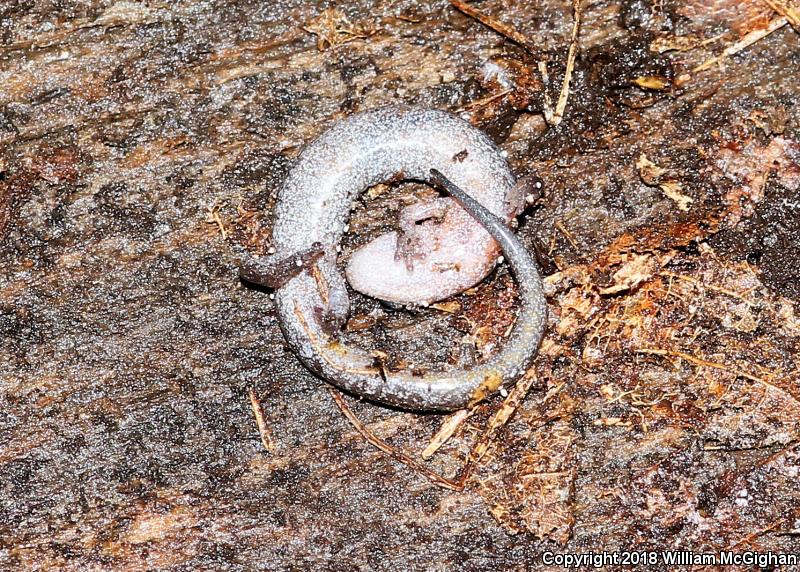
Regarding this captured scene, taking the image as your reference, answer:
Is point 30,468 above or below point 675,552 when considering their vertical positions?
above

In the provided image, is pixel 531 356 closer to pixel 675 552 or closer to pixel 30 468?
pixel 675 552

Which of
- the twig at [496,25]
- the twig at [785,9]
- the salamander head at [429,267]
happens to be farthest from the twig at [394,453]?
the twig at [785,9]

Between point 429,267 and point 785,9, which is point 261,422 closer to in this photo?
point 429,267

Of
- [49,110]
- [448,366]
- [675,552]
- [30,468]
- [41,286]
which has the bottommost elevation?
[675,552]

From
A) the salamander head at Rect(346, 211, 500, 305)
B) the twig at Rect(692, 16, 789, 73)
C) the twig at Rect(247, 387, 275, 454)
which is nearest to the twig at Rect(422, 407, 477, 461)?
the salamander head at Rect(346, 211, 500, 305)

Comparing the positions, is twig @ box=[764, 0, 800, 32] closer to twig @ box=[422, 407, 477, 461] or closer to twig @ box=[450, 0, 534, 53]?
twig @ box=[450, 0, 534, 53]

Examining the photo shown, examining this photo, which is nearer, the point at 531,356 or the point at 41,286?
the point at 531,356

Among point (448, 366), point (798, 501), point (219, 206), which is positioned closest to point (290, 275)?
point (219, 206)
